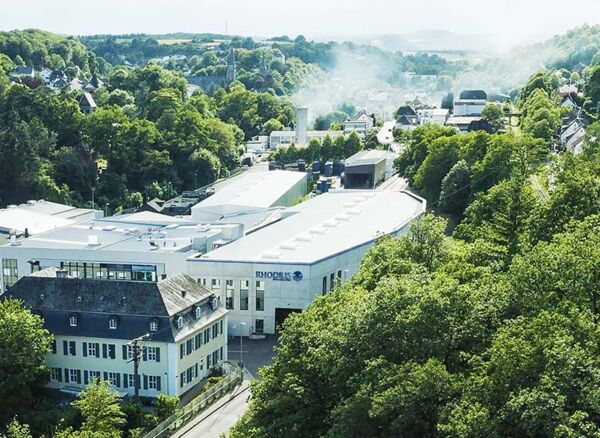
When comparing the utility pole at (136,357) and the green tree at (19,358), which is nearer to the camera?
the green tree at (19,358)

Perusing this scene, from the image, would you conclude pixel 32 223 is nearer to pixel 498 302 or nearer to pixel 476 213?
pixel 476 213

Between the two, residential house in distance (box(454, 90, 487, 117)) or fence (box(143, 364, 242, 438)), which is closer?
fence (box(143, 364, 242, 438))

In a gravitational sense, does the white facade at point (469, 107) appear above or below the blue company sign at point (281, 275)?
above

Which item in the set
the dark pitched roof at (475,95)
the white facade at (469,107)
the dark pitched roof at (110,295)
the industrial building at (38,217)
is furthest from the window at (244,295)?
the dark pitched roof at (475,95)

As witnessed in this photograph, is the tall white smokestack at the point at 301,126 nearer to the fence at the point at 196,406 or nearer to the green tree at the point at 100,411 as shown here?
the fence at the point at 196,406

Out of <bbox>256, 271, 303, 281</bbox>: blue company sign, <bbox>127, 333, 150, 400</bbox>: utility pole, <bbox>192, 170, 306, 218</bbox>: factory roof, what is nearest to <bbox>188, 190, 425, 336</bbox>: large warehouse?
<bbox>256, 271, 303, 281</bbox>: blue company sign

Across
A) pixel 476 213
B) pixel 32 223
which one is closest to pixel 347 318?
pixel 476 213

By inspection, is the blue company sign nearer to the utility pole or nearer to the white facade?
the utility pole
